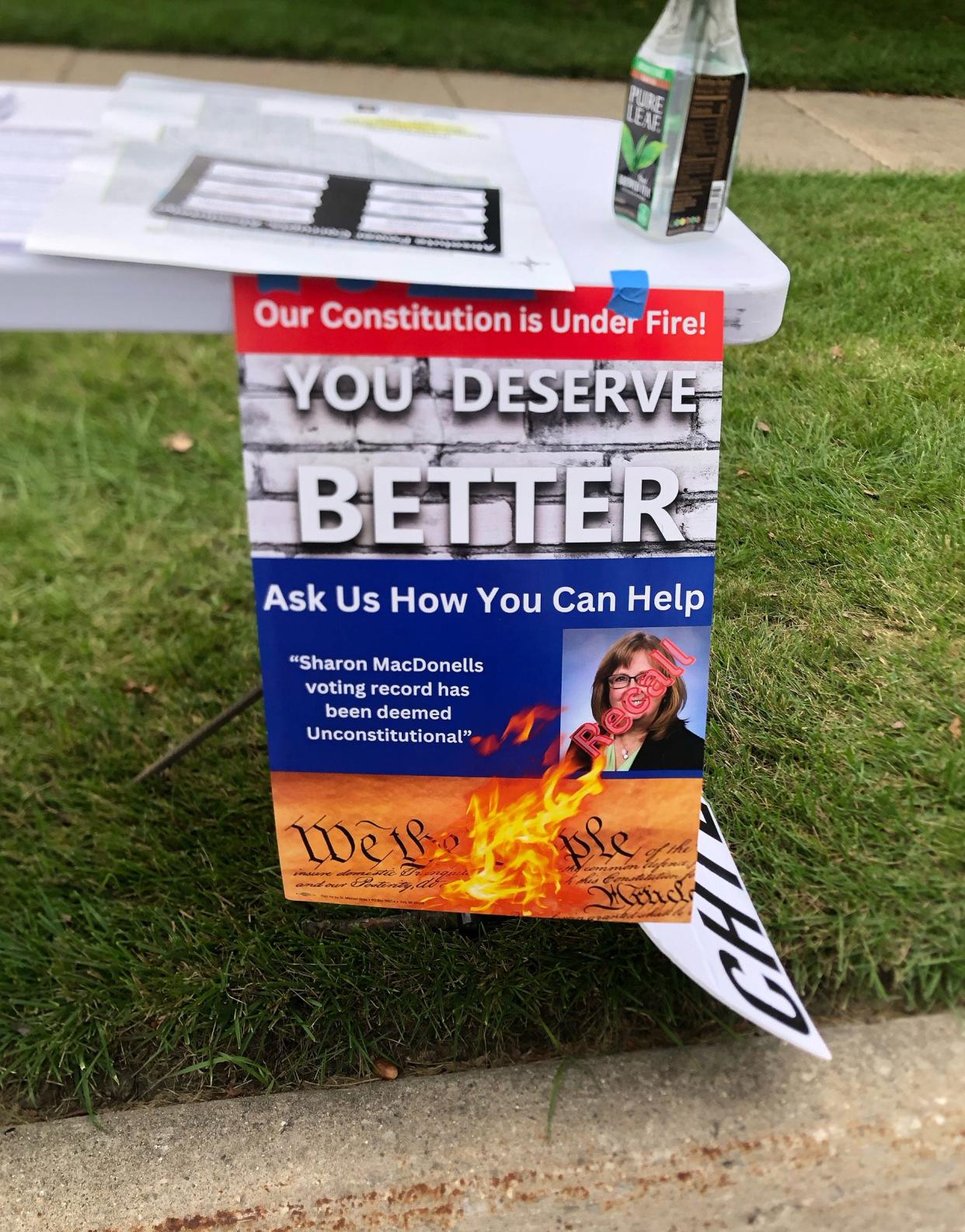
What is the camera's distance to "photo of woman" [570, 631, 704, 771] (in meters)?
1.15

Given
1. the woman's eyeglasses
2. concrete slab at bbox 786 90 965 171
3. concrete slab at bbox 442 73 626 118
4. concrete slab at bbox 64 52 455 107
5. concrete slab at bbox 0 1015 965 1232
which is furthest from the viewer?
Answer: concrete slab at bbox 64 52 455 107

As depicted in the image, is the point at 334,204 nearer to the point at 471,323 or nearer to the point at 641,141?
the point at 471,323

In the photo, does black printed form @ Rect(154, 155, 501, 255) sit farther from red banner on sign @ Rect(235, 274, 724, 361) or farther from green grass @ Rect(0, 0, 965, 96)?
green grass @ Rect(0, 0, 965, 96)

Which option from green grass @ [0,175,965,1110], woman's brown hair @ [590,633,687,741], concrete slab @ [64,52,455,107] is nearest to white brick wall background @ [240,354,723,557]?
woman's brown hair @ [590,633,687,741]

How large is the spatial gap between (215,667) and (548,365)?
1319 mm

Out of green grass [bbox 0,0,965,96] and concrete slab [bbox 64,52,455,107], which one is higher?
green grass [bbox 0,0,965,96]

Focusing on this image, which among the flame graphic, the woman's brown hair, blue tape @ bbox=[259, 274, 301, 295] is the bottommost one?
the flame graphic

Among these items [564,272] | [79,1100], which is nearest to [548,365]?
[564,272]

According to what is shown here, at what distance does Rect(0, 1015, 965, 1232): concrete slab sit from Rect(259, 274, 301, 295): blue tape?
1.03 meters

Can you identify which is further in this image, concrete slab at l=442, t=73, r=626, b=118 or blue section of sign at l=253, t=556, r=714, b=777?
concrete slab at l=442, t=73, r=626, b=118

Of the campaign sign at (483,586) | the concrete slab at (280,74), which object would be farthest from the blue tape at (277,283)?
the concrete slab at (280,74)

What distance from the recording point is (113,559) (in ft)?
8.23

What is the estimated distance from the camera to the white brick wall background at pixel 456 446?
103 cm

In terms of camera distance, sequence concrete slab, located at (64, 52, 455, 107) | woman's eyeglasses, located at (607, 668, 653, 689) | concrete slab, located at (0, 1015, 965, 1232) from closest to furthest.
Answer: woman's eyeglasses, located at (607, 668, 653, 689)
concrete slab, located at (0, 1015, 965, 1232)
concrete slab, located at (64, 52, 455, 107)
